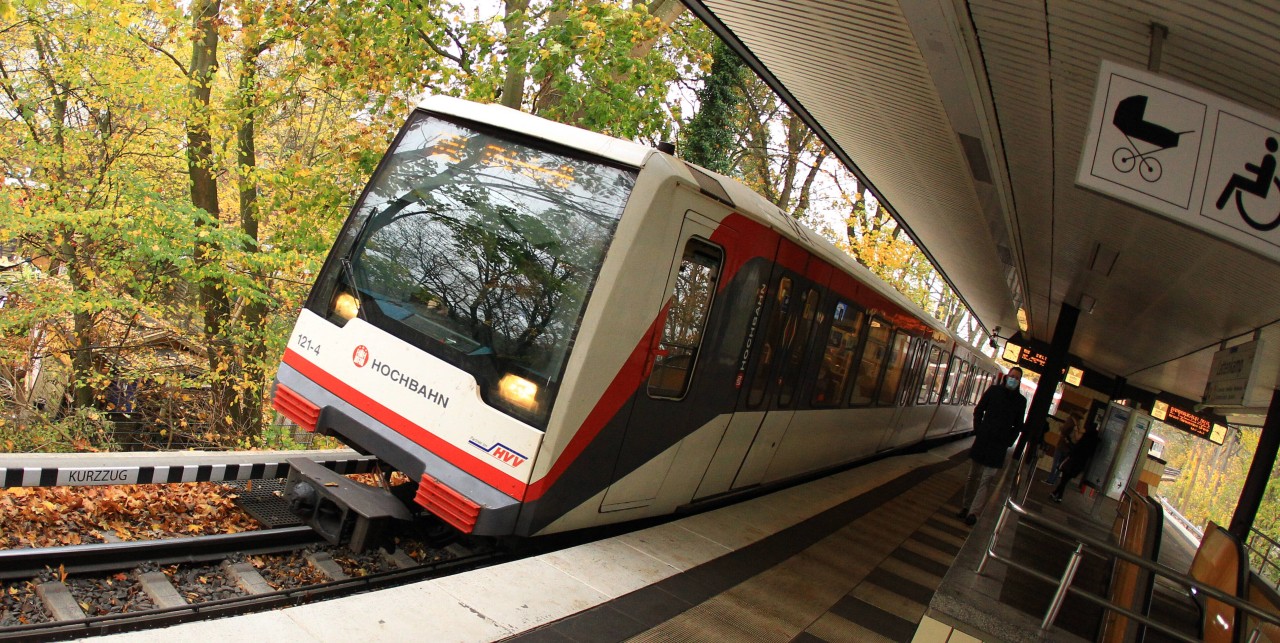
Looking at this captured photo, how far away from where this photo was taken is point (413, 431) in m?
5.76

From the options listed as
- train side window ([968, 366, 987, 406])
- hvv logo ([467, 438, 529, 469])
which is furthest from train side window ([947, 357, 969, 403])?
hvv logo ([467, 438, 529, 469])

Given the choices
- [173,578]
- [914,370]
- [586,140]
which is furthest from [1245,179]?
[914,370]

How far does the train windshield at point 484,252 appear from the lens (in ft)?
18.5

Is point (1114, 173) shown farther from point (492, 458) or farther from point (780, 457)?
point (780, 457)

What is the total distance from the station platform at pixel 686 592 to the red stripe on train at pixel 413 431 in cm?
49

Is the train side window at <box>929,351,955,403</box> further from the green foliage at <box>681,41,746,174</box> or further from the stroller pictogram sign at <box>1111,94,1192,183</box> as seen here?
the stroller pictogram sign at <box>1111,94,1192,183</box>

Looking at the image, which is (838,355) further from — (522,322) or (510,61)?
(510,61)

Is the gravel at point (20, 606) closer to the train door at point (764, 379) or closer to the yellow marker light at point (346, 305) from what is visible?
the yellow marker light at point (346, 305)

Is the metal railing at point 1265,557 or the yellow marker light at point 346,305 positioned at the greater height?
the yellow marker light at point 346,305

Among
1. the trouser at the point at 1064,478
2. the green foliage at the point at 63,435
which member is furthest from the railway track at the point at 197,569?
the trouser at the point at 1064,478

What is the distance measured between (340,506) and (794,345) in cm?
468

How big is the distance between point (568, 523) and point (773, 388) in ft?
10.7

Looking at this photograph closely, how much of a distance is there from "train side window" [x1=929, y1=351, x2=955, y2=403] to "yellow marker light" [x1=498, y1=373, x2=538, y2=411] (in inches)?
→ 575

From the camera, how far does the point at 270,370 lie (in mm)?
14938
